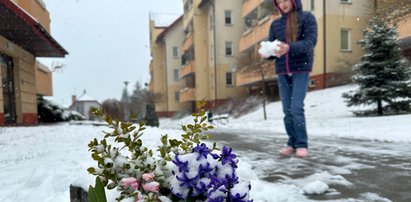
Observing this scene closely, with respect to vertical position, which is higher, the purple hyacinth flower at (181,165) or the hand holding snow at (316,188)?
the purple hyacinth flower at (181,165)

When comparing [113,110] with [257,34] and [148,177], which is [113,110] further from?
[148,177]

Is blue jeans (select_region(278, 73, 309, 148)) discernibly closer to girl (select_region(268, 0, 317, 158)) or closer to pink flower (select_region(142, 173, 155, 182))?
girl (select_region(268, 0, 317, 158))

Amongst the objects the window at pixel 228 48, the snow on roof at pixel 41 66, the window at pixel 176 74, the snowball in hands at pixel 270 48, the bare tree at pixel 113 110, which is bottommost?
the bare tree at pixel 113 110

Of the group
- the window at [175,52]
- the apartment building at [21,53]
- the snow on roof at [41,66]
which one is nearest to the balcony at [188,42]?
the window at [175,52]

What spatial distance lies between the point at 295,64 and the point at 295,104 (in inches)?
18.7

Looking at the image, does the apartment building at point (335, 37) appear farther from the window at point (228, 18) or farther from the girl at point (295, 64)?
the girl at point (295, 64)

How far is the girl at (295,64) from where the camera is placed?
3.69 metres

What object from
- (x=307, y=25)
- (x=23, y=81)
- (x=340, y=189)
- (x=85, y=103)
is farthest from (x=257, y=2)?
(x=85, y=103)

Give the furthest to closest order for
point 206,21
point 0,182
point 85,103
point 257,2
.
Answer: point 85,103 < point 206,21 < point 257,2 < point 0,182

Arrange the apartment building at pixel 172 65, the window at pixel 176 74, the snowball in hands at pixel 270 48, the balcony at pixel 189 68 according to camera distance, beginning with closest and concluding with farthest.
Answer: the snowball in hands at pixel 270 48, the balcony at pixel 189 68, the apartment building at pixel 172 65, the window at pixel 176 74

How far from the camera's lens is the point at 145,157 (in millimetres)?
1238

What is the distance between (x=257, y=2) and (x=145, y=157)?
83.2 feet

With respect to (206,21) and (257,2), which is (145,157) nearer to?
(257,2)

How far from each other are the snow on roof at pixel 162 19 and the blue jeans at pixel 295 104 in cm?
4128
